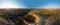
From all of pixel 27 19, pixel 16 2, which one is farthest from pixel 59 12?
pixel 16 2

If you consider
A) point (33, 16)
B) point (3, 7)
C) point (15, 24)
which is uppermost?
point (3, 7)

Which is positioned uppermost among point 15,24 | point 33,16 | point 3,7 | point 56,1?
point 56,1

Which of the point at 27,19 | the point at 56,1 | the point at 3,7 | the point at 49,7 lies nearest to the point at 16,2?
the point at 3,7

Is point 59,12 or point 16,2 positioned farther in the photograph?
point 16,2

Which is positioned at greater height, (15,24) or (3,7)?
(3,7)

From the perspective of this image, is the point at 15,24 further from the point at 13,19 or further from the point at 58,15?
the point at 58,15

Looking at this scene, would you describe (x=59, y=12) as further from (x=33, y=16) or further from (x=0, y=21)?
(x=0, y=21)
